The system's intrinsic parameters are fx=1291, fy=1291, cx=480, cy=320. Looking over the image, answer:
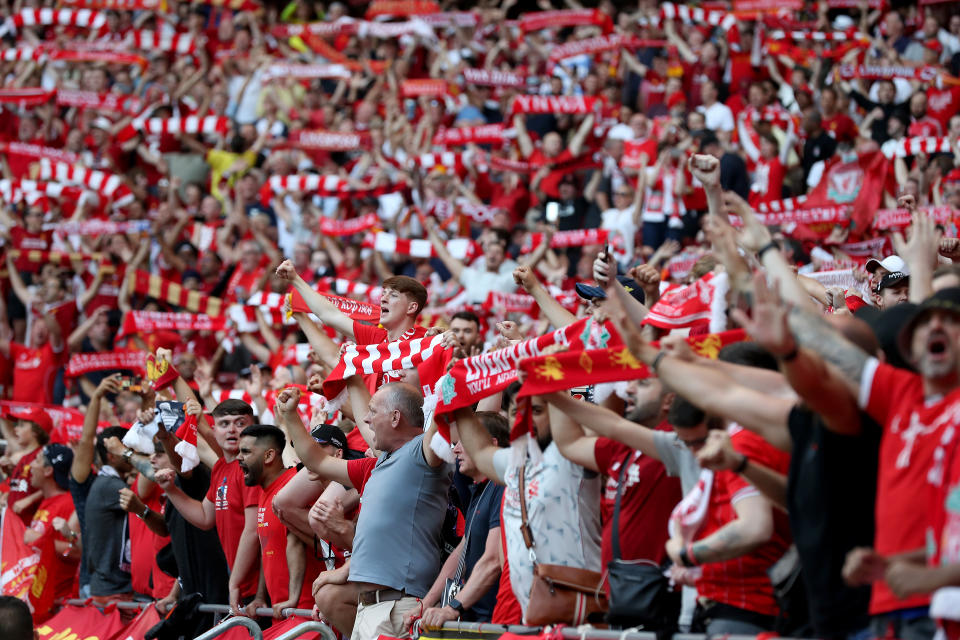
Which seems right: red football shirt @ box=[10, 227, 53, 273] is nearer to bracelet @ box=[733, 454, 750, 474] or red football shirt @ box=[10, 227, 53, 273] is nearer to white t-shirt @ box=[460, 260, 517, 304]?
white t-shirt @ box=[460, 260, 517, 304]

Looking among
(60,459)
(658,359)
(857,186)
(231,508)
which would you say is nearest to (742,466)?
(658,359)

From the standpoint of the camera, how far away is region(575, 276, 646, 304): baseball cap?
243 inches

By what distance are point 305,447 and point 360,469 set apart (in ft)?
1.20

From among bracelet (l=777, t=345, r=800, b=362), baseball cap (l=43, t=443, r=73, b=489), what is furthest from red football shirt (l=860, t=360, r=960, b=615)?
baseball cap (l=43, t=443, r=73, b=489)

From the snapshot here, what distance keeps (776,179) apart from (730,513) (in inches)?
381

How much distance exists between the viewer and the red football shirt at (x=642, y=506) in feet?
17.0

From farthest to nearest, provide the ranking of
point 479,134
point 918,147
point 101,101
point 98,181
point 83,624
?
point 101,101 < point 98,181 < point 479,134 < point 918,147 < point 83,624

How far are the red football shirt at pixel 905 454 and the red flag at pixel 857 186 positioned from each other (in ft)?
27.0

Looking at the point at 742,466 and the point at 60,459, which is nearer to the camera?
the point at 742,466

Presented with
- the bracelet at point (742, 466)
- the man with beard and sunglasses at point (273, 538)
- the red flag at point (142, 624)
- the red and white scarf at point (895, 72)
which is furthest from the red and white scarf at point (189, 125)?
the bracelet at point (742, 466)

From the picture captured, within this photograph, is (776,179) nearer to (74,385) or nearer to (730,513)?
(74,385)

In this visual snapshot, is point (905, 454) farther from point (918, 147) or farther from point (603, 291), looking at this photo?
point (918, 147)

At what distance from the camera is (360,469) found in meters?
7.19

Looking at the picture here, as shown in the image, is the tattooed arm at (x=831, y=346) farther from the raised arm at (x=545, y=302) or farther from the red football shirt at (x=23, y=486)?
the red football shirt at (x=23, y=486)
